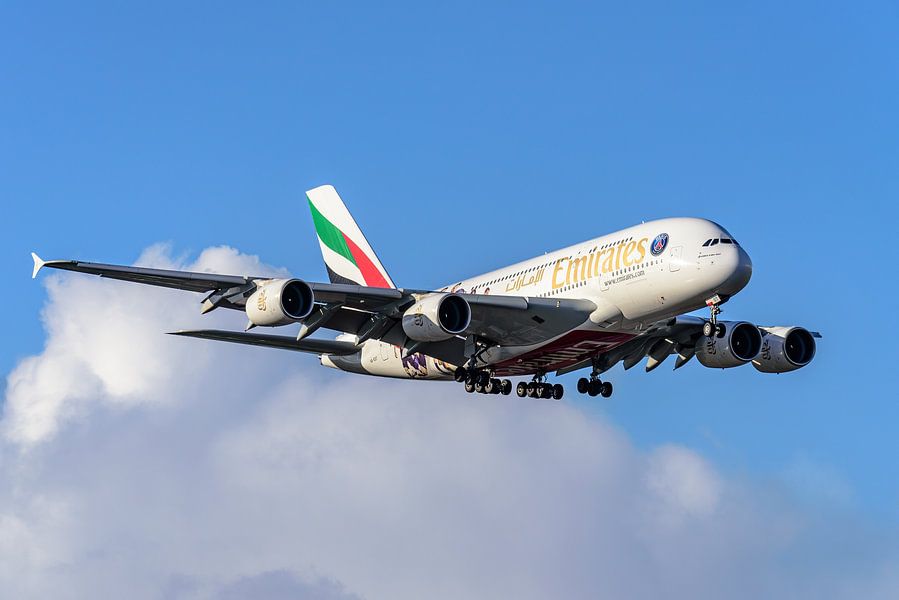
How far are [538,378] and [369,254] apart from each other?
35.0 feet

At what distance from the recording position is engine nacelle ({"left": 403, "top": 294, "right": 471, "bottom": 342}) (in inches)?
1853

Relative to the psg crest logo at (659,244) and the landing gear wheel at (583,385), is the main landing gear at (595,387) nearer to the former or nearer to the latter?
the landing gear wheel at (583,385)

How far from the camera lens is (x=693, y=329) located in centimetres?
5344

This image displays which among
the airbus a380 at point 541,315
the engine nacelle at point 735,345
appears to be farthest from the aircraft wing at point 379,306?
the engine nacelle at point 735,345

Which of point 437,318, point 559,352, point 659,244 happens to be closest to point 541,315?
point 559,352

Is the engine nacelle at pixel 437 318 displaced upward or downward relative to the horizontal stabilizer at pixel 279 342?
downward

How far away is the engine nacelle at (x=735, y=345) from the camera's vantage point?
53250mm

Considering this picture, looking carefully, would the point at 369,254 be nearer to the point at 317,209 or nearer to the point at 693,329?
the point at 317,209

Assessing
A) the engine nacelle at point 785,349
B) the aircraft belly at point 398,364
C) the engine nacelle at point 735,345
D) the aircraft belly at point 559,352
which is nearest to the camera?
Answer: the aircraft belly at point 559,352

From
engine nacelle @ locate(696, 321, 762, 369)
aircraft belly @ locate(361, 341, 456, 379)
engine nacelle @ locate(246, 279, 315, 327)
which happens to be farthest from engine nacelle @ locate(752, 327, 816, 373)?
engine nacelle @ locate(246, 279, 315, 327)

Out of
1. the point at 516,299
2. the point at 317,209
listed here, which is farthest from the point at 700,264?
the point at 317,209

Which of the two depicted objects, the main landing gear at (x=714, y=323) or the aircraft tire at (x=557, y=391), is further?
the aircraft tire at (x=557, y=391)

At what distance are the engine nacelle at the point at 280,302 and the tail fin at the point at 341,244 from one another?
12.6 m

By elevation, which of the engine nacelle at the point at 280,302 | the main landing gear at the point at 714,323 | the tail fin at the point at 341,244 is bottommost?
the main landing gear at the point at 714,323
